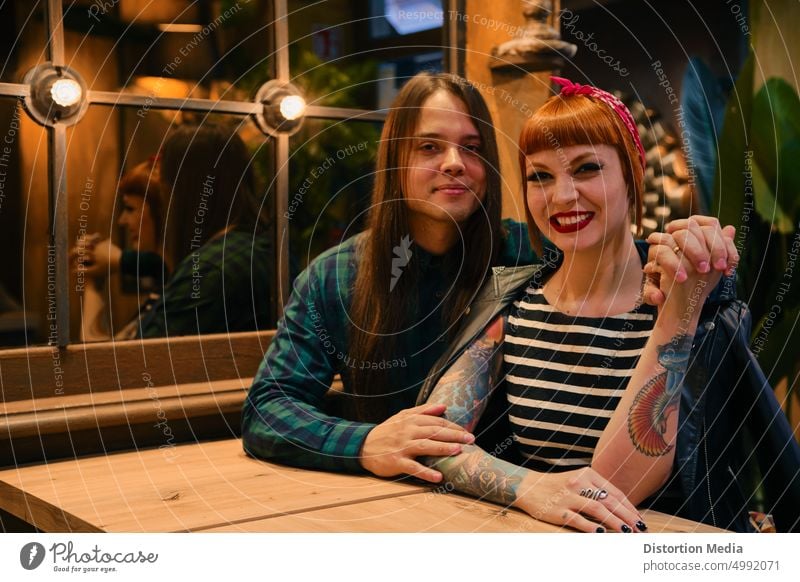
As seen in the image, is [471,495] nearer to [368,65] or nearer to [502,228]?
[502,228]

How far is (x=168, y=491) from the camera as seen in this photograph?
1.06 m

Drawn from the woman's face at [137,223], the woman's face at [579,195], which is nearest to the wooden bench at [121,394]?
the woman's face at [137,223]

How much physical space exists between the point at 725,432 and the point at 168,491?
61 centimetres

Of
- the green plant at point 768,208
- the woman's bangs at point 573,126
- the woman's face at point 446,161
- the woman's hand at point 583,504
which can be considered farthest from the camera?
the green plant at point 768,208

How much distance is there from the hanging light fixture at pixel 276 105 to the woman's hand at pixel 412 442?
527 millimetres

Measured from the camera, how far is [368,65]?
141 cm

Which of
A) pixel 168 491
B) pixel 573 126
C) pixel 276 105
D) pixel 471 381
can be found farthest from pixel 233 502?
pixel 276 105

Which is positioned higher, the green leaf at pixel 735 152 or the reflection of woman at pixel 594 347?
the green leaf at pixel 735 152

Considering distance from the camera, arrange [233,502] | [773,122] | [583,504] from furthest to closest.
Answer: [773,122], [233,502], [583,504]

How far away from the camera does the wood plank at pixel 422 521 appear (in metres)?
0.94

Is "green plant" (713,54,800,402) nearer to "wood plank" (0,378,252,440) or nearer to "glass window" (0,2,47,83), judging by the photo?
"wood plank" (0,378,252,440)

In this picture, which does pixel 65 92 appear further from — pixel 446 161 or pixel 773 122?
pixel 773 122

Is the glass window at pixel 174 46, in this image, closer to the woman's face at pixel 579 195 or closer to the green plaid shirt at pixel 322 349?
the green plaid shirt at pixel 322 349

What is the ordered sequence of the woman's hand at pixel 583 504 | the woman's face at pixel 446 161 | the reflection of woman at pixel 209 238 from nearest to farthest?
the woman's hand at pixel 583 504
the woman's face at pixel 446 161
the reflection of woman at pixel 209 238
